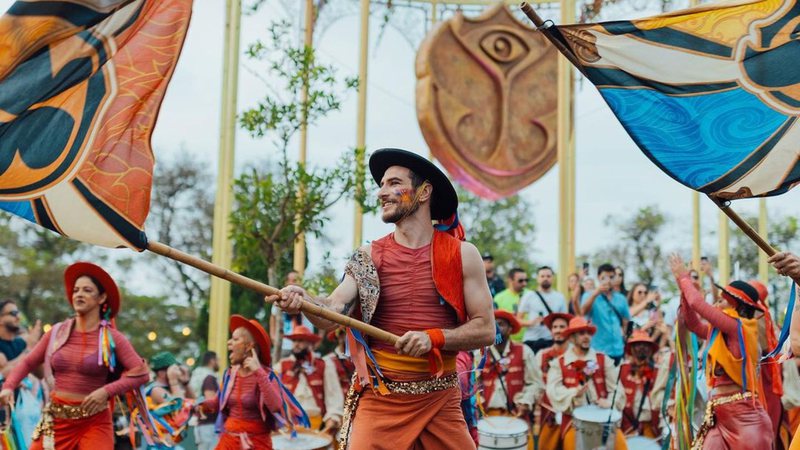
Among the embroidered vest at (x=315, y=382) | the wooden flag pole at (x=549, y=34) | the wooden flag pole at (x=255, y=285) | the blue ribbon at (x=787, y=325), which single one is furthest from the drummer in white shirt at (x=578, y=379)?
the wooden flag pole at (x=255, y=285)

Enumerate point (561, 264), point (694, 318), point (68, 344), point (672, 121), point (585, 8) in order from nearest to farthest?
point (672, 121) → point (68, 344) → point (694, 318) → point (561, 264) → point (585, 8)

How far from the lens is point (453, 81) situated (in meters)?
20.4

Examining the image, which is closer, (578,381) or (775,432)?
(775,432)

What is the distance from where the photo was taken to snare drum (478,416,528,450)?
36.7 ft

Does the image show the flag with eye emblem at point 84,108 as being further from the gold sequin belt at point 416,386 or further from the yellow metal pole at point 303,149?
the yellow metal pole at point 303,149

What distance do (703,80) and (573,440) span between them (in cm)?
603

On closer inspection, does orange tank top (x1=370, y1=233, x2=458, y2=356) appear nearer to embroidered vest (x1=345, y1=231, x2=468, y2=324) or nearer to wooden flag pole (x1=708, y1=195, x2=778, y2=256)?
embroidered vest (x1=345, y1=231, x2=468, y2=324)

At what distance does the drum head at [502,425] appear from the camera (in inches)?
444

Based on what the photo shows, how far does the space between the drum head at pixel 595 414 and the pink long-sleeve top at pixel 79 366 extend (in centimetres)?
515

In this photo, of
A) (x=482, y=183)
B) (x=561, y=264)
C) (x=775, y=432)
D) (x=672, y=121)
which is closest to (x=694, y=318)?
(x=775, y=432)

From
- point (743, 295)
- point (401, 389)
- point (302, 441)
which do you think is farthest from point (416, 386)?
point (302, 441)

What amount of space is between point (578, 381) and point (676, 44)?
6105 mm

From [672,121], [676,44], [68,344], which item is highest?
[676,44]

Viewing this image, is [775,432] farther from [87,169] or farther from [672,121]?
[87,169]
